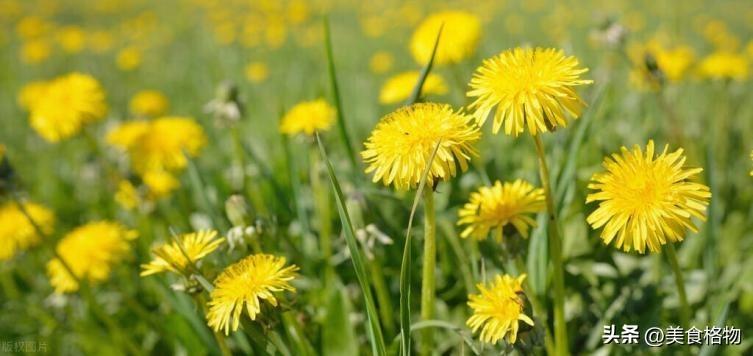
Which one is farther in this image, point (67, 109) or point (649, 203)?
point (67, 109)

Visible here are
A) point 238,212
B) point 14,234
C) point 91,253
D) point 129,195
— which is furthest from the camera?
point 129,195

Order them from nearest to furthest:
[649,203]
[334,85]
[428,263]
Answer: [649,203] < [428,263] < [334,85]

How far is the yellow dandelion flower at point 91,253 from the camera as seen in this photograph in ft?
5.85

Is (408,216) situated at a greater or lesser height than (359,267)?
lesser

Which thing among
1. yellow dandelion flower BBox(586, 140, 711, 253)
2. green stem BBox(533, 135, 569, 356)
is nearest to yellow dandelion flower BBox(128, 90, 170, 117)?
green stem BBox(533, 135, 569, 356)

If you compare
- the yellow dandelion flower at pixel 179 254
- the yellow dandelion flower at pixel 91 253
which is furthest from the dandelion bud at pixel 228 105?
the yellow dandelion flower at pixel 179 254

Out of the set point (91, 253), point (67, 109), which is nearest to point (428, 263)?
point (91, 253)

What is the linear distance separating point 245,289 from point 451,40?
1.42m

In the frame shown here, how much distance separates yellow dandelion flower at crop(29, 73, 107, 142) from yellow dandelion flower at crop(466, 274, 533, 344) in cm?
176

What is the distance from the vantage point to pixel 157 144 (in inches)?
88.6

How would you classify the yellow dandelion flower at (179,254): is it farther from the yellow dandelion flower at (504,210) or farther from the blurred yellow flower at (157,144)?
the blurred yellow flower at (157,144)

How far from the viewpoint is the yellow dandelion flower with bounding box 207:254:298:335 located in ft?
3.36

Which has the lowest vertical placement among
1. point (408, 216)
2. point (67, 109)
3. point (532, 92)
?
point (408, 216)

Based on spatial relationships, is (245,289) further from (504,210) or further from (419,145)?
(504,210)
